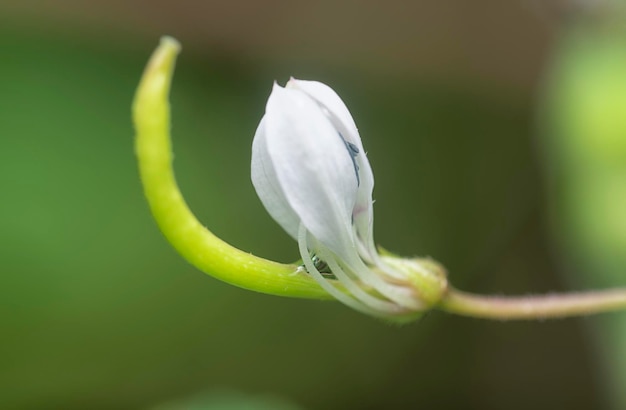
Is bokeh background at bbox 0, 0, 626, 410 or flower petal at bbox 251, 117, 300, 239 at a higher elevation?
bokeh background at bbox 0, 0, 626, 410

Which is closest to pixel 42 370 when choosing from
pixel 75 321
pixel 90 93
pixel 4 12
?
pixel 75 321

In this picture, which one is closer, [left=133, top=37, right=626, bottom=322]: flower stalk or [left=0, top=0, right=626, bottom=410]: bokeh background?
[left=133, top=37, right=626, bottom=322]: flower stalk

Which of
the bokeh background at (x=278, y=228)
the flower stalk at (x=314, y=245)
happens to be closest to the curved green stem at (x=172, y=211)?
the flower stalk at (x=314, y=245)

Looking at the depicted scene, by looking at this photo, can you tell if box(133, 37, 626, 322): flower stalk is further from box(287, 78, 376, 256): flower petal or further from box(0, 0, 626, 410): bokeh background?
box(0, 0, 626, 410): bokeh background

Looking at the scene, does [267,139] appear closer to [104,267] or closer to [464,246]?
[104,267]

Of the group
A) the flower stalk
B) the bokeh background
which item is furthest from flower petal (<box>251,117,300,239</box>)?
the bokeh background

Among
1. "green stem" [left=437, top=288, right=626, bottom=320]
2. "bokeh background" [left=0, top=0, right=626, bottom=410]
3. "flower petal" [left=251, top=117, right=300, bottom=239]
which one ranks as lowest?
"green stem" [left=437, top=288, right=626, bottom=320]
